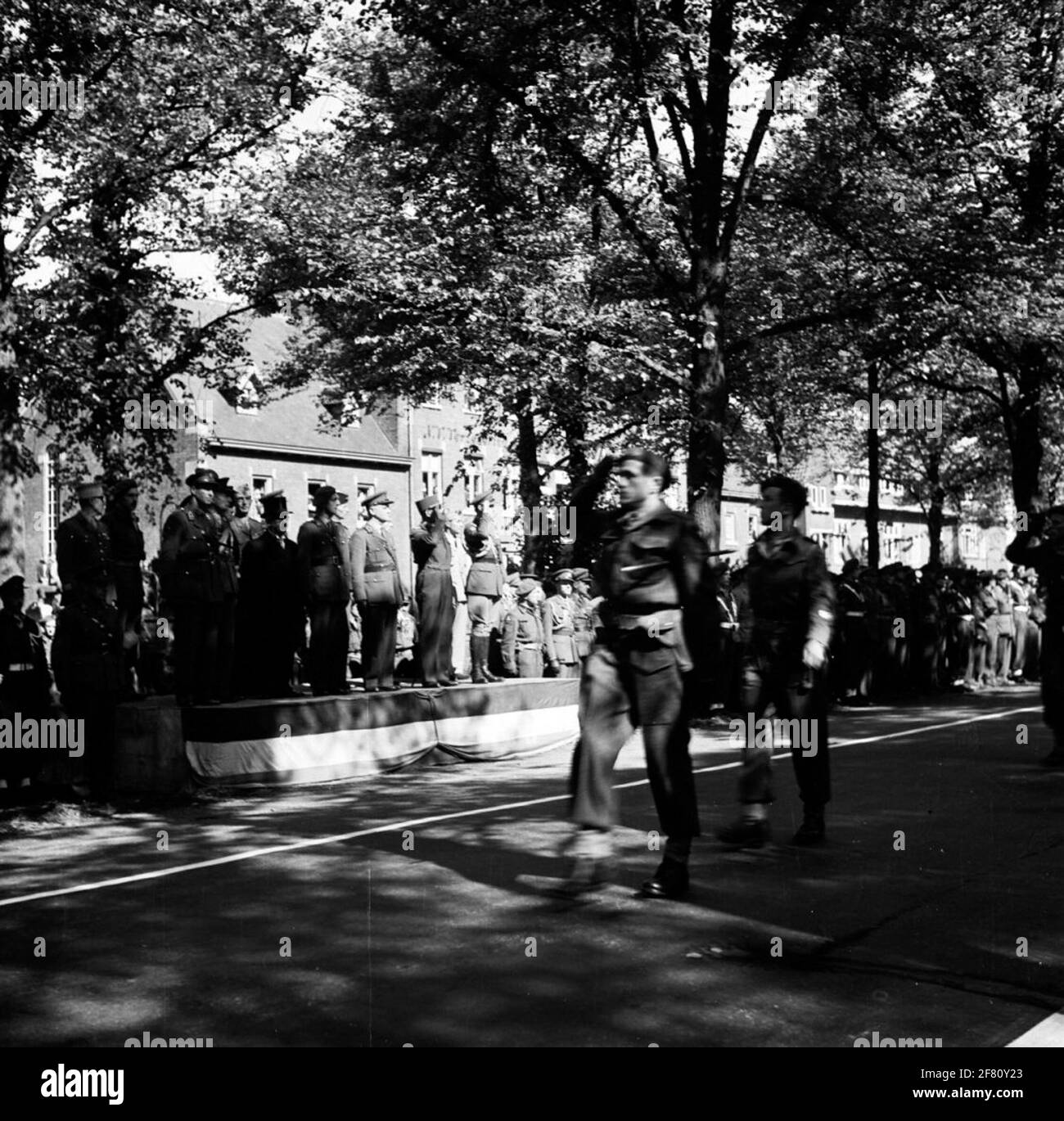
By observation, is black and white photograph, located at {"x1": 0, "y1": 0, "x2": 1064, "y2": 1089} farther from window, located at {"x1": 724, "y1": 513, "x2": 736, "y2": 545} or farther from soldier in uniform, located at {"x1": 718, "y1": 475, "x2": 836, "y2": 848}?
window, located at {"x1": 724, "y1": 513, "x2": 736, "y2": 545}

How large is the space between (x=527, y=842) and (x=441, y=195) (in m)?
17.9

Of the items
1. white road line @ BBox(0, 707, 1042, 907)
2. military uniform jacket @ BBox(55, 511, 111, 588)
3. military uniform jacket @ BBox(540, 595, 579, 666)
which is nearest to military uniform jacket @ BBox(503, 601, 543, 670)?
military uniform jacket @ BBox(540, 595, 579, 666)

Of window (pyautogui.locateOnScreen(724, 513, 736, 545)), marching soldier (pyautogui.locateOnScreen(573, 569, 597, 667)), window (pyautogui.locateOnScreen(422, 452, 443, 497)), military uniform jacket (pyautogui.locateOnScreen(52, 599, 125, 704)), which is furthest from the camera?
window (pyautogui.locateOnScreen(724, 513, 736, 545))

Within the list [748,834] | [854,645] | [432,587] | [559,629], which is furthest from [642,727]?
[854,645]

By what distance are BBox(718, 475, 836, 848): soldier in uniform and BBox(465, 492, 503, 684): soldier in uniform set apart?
→ 26.7 ft

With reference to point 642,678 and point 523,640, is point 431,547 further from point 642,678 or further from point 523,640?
point 642,678

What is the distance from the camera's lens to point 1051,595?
44.0ft

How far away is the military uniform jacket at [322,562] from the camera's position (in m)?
14.8

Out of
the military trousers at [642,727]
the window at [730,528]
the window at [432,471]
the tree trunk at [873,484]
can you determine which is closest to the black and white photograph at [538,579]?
the military trousers at [642,727]

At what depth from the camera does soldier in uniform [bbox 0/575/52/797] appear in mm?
11844

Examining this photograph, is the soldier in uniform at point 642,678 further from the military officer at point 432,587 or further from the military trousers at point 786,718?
the military officer at point 432,587

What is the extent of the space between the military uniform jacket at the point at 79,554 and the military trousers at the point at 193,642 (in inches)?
33.4

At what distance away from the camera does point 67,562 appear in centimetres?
1259
